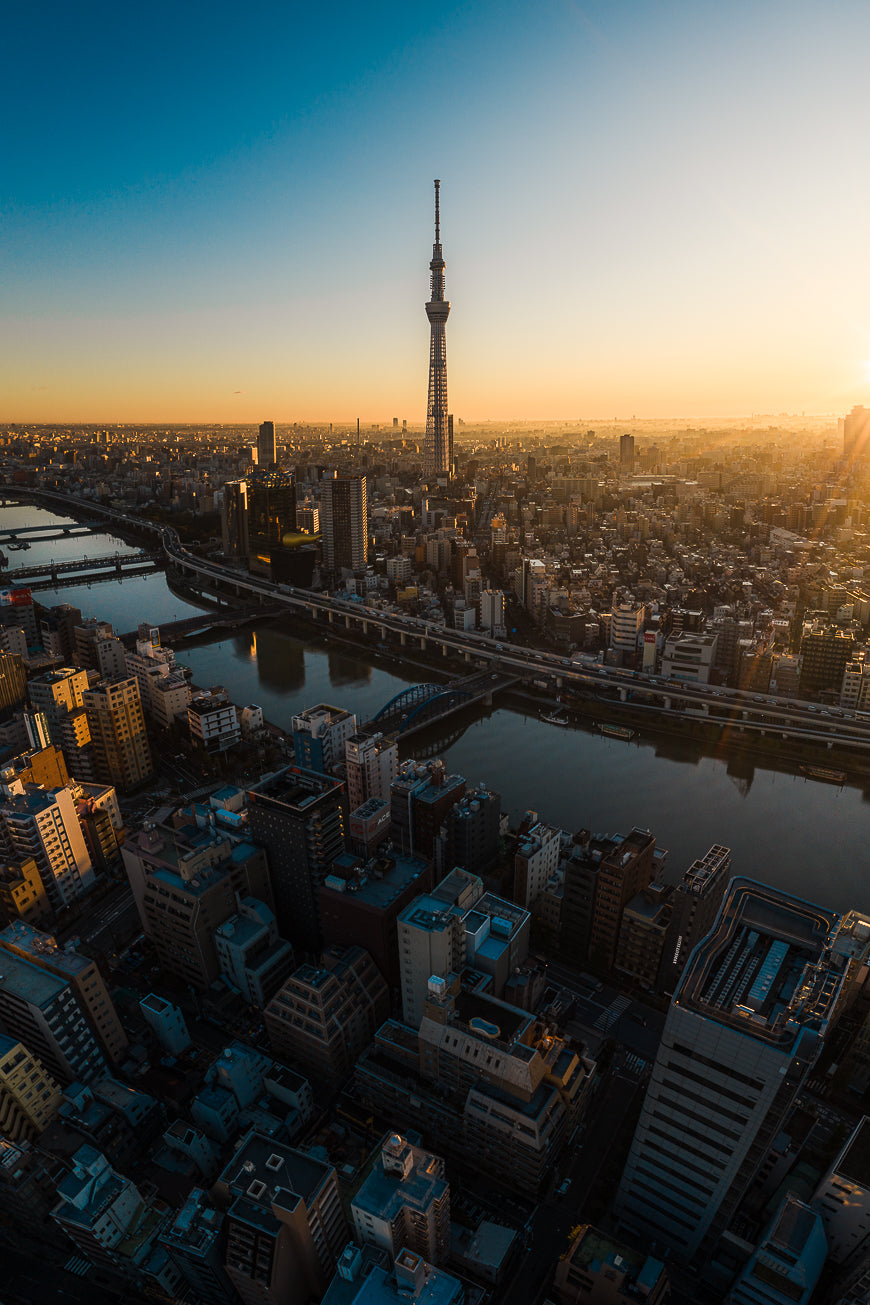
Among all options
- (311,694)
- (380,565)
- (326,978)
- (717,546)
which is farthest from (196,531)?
(326,978)

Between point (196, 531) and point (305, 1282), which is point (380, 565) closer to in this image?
point (196, 531)

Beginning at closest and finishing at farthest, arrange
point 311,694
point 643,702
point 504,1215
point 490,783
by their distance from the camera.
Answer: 1. point 504,1215
2. point 490,783
3. point 643,702
4. point 311,694

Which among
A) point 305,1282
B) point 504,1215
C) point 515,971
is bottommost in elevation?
point 504,1215

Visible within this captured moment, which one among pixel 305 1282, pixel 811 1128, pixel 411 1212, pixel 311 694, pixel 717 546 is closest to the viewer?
pixel 411 1212

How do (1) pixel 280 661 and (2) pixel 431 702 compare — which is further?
(1) pixel 280 661

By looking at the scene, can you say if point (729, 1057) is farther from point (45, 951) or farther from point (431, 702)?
point (431, 702)

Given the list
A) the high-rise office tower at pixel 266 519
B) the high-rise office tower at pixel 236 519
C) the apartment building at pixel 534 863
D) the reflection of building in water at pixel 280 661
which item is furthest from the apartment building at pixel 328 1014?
the high-rise office tower at pixel 236 519

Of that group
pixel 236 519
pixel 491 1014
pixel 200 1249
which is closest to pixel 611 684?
pixel 491 1014

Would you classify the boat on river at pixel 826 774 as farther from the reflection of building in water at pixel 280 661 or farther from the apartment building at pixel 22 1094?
the apartment building at pixel 22 1094
